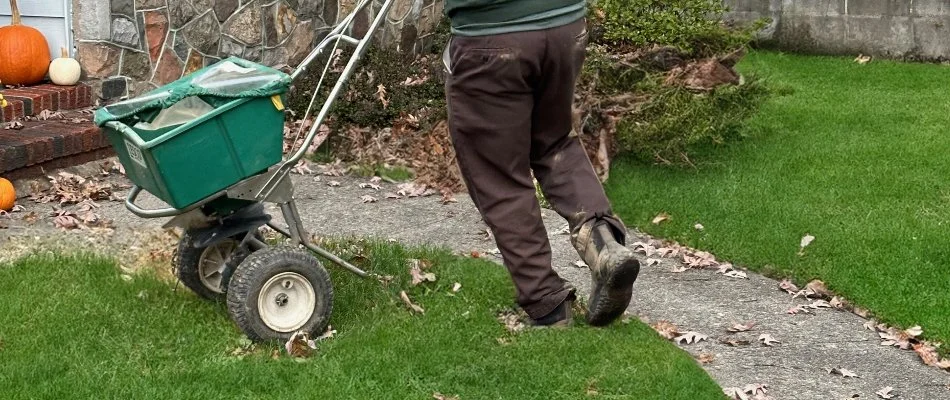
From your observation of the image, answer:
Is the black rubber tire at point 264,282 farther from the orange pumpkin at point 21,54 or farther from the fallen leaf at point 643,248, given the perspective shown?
the orange pumpkin at point 21,54

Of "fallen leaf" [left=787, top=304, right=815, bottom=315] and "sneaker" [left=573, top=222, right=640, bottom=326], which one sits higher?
"sneaker" [left=573, top=222, right=640, bottom=326]

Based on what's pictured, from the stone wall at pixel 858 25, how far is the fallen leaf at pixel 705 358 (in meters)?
8.22

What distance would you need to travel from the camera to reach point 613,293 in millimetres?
4715

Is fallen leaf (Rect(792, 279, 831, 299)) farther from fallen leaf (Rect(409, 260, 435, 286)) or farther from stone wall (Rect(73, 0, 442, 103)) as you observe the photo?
stone wall (Rect(73, 0, 442, 103))

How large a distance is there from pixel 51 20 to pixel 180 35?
2.92 ft

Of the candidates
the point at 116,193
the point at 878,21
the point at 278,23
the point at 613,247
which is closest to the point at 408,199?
the point at 116,193

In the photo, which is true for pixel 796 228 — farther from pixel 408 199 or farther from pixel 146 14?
pixel 146 14

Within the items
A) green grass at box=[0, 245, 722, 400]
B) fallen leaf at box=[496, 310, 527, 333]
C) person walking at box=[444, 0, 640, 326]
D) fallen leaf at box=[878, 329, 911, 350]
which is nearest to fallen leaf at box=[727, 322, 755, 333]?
green grass at box=[0, 245, 722, 400]

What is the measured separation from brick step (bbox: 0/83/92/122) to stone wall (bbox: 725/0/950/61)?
7.37m

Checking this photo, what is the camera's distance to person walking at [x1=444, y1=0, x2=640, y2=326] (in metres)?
4.58

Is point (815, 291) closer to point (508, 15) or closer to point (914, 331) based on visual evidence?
point (914, 331)

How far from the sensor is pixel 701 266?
20.7 feet

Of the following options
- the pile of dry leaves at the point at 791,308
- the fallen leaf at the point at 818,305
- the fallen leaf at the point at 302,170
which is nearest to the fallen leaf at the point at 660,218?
the pile of dry leaves at the point at 791,308

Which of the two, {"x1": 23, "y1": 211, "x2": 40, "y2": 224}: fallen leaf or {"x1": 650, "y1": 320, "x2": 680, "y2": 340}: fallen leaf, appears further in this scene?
{"x1": 23, "y1": 211, "x2": 40, "y2": 224}: fallen leaf
